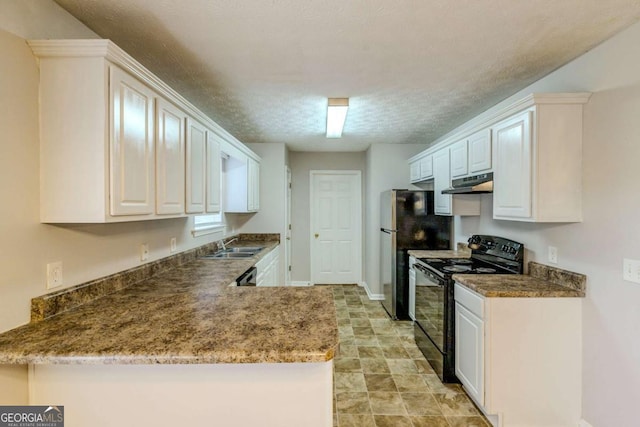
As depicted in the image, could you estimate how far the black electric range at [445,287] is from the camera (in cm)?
248

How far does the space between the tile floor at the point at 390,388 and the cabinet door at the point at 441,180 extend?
4.84ft

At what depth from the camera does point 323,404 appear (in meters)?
1.21

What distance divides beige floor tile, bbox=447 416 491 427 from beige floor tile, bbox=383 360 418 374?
0.58 m

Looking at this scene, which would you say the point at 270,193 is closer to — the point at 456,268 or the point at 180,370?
the point at 456,268

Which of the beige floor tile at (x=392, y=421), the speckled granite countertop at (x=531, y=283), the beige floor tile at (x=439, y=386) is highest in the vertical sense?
the speckled granite countertop at (x=531, y=283)

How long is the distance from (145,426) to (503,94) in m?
3.30

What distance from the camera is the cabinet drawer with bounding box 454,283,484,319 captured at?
204cm

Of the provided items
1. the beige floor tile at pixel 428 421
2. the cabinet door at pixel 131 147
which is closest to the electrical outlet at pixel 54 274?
the cabinet door at pixel 131 147

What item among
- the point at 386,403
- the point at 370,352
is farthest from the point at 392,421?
the point at 370,352

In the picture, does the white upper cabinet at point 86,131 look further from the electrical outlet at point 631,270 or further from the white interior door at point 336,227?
the white interior door at point 336,227

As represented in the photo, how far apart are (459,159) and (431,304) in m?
1.43

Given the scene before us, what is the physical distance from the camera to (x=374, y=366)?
274 cm

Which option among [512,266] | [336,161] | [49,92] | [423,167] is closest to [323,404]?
[49,92]

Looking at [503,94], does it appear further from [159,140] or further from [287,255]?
[287,255]
